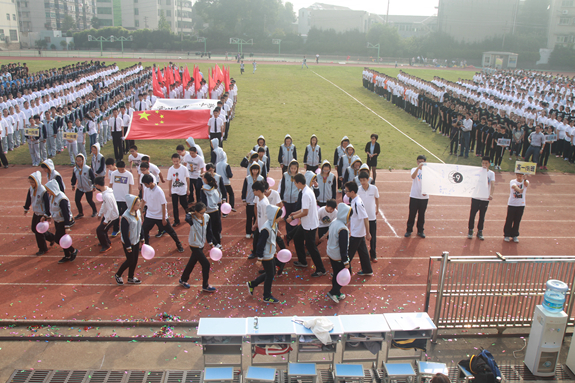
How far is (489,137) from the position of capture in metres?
17.1

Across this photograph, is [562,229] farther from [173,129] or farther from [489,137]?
[173,129]

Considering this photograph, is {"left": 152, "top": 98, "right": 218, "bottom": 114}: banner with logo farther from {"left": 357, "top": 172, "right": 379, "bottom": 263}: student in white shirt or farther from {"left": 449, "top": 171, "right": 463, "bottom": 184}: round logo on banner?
{"left": 449, "top": 171, "right": 463, "bottom": 184}: round logo on banner

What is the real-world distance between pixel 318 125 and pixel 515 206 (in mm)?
14195

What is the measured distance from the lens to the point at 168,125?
52.0 ft

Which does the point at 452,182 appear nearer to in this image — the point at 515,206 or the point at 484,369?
the point at 515,206

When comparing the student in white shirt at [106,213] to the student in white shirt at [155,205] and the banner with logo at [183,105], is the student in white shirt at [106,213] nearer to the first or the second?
the student in white shirt at [155,205]

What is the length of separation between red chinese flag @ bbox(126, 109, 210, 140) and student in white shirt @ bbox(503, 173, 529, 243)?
10.3 metres

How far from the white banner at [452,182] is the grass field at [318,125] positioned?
6.26m

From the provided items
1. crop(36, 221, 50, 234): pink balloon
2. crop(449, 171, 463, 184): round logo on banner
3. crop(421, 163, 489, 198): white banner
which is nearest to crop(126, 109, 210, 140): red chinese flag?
crop(36, 221, 50, 234): pink balloon

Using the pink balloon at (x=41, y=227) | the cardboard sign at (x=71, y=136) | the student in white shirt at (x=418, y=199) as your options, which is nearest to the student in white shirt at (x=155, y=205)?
the pink balloon at (x=41, y=227)

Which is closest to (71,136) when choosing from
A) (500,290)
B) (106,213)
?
(106,213)

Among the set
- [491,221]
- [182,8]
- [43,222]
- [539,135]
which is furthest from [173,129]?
[182,8]

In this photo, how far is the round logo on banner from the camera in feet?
32.8

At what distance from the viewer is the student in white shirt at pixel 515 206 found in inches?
392
